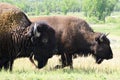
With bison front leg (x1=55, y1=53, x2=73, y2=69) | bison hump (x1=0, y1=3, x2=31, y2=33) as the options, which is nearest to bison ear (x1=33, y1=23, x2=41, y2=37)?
bison hump (x1=0, y1=3, x2=31, y2=33)

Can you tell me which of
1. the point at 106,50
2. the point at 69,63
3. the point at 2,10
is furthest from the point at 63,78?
the point at 106,50

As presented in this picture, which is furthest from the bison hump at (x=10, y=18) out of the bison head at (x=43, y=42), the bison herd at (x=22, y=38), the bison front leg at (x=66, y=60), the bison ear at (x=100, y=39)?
the bison ear at (x=100, y=39)

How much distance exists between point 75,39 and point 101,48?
3.52ft

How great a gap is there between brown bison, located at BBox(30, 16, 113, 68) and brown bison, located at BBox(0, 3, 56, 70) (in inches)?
95.1

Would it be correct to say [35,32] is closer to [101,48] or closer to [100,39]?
[100,39]

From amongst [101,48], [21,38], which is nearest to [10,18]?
[21,38]

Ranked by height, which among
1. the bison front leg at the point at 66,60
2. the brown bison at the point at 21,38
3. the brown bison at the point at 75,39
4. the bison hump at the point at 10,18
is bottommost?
the bison front leg at the point at 66,60

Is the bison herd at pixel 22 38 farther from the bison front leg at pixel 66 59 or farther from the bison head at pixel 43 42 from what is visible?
the bison front leg at pixel 66 59

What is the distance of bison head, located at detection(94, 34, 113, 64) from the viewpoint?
47.6ft

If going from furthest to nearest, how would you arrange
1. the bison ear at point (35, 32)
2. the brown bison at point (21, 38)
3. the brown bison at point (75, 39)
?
the brown bison at point (75, 39), the bison ear at point (35, 32), the brown bison at point (21, 38)

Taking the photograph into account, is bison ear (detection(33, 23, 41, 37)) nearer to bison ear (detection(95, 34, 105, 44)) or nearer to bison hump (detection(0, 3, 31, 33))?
bison hump (detection(0, 3, 31, 33))

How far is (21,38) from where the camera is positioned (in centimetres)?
1162

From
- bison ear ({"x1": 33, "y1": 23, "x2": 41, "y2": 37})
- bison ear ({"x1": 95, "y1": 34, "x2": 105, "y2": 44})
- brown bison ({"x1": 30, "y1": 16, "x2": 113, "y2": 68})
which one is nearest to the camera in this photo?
bison ear ({"x1": 33, "y1": 23, "x2": 41, "y2": 37})

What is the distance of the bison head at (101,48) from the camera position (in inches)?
571
